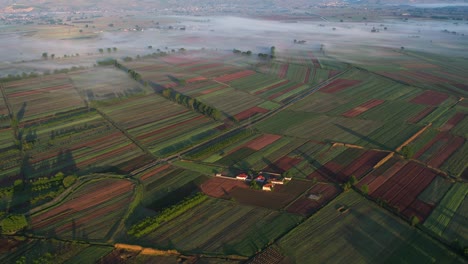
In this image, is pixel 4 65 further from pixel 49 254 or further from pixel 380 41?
pixel 380 41

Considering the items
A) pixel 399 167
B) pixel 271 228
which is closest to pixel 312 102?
pixel 399 167

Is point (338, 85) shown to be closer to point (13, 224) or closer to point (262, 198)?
point (262, 198)

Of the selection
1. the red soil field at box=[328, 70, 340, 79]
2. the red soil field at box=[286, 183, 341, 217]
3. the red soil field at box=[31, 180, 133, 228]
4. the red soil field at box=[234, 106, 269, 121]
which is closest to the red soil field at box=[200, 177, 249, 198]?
the red soil field at box=[286, 183, 341, 217]

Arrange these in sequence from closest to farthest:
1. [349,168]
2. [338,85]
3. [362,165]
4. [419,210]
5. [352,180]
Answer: [419,210], [352,180], [349,168], [362,165], [338,85]

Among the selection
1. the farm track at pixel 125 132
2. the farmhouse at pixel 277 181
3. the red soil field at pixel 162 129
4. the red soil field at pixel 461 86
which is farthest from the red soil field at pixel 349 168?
the red soil field at pixel 461 86

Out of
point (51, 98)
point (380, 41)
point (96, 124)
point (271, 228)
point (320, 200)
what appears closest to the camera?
point (271, 228)

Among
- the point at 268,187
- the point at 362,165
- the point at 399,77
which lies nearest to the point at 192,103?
the point at 268,187
